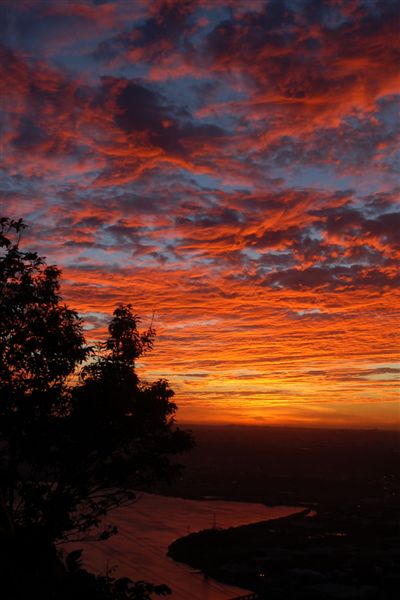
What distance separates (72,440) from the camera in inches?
610

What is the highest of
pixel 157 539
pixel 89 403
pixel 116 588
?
pixel 89 403

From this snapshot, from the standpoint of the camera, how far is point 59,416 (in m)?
15.7

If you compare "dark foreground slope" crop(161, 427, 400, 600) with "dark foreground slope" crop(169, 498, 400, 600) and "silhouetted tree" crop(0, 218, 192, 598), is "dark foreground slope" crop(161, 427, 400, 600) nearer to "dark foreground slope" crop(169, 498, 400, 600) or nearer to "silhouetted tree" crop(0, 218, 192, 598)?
"dark foreground slope" crop(169, 498, 400, 600)

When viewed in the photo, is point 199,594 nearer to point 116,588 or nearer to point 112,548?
point 112,548

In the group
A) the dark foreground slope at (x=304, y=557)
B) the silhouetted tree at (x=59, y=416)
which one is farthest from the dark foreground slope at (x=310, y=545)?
the silhouetted tree at (x=59, y=416)

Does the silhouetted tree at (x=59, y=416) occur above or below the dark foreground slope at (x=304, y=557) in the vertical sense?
above

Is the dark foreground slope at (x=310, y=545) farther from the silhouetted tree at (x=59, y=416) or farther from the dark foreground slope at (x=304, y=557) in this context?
the silhouetted tree at (x=59, y=416)

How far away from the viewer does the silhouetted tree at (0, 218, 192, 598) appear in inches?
554

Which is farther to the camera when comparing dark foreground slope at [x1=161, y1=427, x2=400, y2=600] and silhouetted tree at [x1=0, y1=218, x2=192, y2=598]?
dark foreground slope at [x1=161, y1=427, x2=400, y2=600]

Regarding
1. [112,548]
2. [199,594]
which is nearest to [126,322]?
[199,594]

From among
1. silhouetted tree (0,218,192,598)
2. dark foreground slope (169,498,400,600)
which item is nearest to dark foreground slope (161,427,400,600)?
dark foreground slope (169,498,400,600)

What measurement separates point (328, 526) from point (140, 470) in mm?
77018

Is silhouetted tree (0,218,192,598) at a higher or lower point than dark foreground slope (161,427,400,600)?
higher

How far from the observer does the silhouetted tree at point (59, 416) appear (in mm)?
14062
